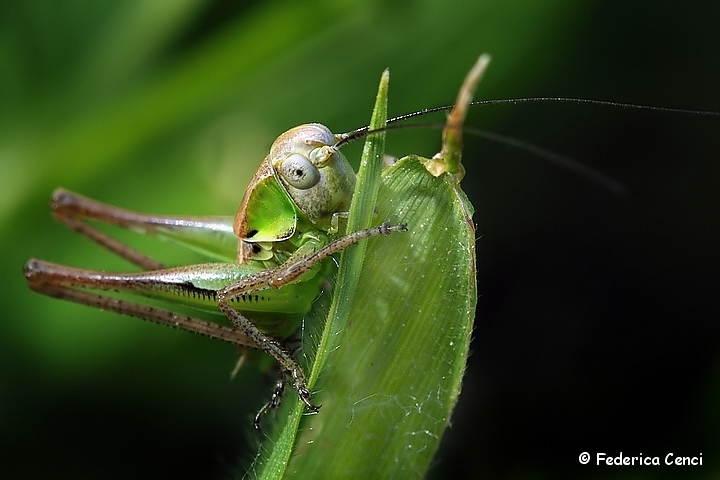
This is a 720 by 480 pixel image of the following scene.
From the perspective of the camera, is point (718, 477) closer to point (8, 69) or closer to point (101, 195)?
point (101, 195)

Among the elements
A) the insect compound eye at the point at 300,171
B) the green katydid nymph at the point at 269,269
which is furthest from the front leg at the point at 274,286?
the insect compound eye at the point at 300,171

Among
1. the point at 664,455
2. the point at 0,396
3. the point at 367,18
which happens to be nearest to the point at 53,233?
the point at 0,396

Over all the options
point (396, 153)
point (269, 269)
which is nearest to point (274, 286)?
point (269, 269)

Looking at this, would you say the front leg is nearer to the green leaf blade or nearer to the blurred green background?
the green leaf blade

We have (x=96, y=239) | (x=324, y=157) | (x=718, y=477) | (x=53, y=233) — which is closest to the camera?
(x=324, y=157)

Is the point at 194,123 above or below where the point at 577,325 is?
above
